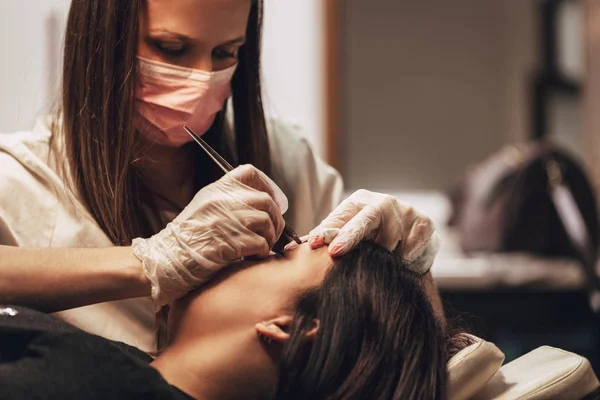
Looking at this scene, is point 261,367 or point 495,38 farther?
point 495,38

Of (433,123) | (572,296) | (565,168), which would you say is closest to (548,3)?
(433,123)

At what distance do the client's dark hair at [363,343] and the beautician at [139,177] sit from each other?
0.27 feet

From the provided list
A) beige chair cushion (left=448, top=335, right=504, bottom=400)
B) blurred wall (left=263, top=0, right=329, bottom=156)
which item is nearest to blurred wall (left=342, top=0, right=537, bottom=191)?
blurred wall (left=263, top=0, right=329, bottom=156)

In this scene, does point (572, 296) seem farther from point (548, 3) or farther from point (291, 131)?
point (548, 3)

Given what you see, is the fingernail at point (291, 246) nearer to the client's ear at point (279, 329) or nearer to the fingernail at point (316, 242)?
the fingernail at point (316, 242)

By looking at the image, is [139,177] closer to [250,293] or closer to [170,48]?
→ [170,48]

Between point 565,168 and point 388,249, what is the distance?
2.17 metres

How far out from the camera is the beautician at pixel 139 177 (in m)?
1.22

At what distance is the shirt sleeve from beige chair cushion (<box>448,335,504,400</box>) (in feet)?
1.64

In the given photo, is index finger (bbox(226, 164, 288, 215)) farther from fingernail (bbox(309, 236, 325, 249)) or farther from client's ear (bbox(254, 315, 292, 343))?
client's ear (bbox(254, 315, 292, 343))

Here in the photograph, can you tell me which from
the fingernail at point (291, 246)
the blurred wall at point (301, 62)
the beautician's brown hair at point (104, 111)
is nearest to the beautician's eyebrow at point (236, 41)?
the beautician's brown hair at point (104, 111)

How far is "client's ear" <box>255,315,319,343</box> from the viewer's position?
1.15 meters

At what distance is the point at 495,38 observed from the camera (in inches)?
254

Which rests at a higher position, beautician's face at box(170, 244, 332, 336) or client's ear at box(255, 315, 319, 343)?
beautician's face at box(170, 244, 332, 336)
